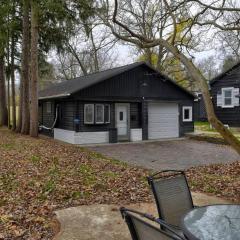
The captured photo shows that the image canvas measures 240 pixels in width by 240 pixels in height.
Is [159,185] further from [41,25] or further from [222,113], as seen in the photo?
[222,113]

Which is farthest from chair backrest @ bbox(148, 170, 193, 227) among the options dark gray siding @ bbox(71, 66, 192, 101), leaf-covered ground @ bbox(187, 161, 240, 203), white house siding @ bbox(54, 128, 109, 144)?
white house siding @ bbox(54, 128, 109, 144)

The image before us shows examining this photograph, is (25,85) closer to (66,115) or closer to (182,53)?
(66,115)

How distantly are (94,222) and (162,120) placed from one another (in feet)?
54.5

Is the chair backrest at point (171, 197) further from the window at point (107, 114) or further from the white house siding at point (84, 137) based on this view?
the window at point (107, 114)

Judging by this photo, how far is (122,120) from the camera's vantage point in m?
20.1

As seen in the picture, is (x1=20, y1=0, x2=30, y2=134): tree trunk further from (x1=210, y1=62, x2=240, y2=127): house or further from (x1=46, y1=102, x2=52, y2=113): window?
(x1=210, y1=62, x2=240, y2=127): house

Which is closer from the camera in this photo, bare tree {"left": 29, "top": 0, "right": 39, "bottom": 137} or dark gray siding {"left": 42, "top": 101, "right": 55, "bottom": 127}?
bare tree {"left": 29, "top": 0, "right": 39, "bottom": 137}

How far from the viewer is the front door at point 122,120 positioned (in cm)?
1998

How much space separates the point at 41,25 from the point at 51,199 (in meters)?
13.7

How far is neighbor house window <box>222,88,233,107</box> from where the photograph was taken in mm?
25477

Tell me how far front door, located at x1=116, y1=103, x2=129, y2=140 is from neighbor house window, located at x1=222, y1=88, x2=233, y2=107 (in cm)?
880

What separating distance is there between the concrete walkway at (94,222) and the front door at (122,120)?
1341 centimetres

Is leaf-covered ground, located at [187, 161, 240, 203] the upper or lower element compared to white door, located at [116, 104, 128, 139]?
lower

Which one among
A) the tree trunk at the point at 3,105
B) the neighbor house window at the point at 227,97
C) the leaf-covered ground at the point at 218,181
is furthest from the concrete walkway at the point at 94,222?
the tree trunk at the point at 3,105
